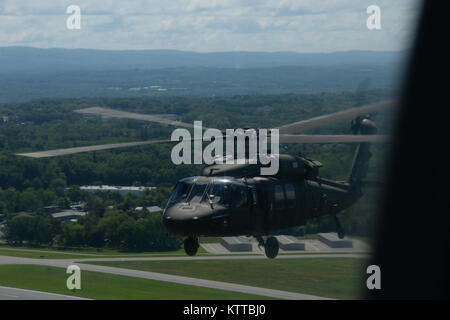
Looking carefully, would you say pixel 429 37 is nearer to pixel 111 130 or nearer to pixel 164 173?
pixel 164 173

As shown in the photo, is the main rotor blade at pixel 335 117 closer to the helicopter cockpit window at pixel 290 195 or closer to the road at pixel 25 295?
the helicopter cockpit window at pixel 290 195

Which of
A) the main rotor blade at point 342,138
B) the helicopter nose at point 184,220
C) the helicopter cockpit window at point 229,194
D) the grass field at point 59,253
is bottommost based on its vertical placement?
the grass field at point 59,253

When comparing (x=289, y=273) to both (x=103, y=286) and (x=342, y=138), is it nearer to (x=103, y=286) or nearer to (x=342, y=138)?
(x=103, y=286)

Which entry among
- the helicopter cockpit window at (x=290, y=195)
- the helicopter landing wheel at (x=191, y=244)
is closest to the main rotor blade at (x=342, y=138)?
the helicopter cockpit window at (x=290, y=195)

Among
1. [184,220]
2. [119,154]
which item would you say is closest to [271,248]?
[184,220]

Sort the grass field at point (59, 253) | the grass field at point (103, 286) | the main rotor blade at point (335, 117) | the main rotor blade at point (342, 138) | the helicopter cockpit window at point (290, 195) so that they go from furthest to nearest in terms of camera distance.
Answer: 1. the grass field at point (59, 253)
2. the grass field at point (103, 286)
3. the helicopter cockpit window at point (290, 195)
4. the main rotor blade at point (335, 117)
5. the main rotor blade at point (342, 138)
